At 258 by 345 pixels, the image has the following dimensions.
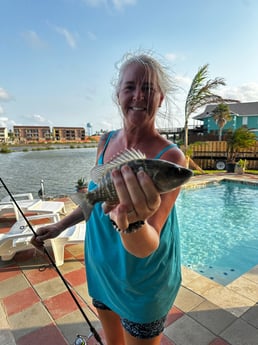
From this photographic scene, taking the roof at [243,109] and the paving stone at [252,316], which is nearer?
the paving stone at [252,316]

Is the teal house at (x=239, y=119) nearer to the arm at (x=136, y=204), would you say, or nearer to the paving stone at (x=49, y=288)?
the paving stone at (x=49, y=288)

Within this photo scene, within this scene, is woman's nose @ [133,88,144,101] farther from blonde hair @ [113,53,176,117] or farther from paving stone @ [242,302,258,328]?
paving stone @ [242,302,258,328]

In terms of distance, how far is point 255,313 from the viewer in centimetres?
231

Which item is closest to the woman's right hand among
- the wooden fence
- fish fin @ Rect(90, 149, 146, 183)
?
fish fin @ Rect(90, 149, 146, 183)

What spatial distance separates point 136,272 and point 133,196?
49 cm

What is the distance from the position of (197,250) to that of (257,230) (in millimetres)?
2282

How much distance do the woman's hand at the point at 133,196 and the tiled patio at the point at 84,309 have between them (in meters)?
1.93

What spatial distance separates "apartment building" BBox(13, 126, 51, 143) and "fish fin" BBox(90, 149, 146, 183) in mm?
76326

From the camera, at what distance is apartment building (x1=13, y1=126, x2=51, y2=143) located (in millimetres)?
71312

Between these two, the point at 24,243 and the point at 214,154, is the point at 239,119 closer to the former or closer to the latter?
the point at 214,154

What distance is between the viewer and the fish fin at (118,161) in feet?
2.44

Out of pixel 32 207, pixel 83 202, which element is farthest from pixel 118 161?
pixel 32 207

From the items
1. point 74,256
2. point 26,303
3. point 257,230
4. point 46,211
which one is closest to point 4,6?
point 46,211

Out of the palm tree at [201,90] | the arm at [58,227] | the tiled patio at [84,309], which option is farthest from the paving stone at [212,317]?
the palm tree at [201,90]
